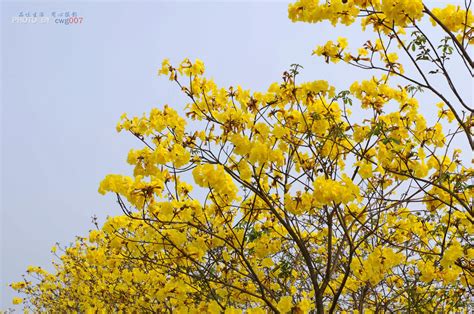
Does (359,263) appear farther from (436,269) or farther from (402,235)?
(402,235)

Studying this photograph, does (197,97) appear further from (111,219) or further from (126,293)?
(126,293)

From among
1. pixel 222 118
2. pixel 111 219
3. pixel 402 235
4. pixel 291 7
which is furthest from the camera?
pixel 402 235

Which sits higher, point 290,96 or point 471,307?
point 290,96

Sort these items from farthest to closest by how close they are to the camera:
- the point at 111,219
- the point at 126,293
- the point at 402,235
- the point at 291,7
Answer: the point at 126,293 < the point at 402,235 < the point at 111,219 < the point at 291,7

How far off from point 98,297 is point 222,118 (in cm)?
452

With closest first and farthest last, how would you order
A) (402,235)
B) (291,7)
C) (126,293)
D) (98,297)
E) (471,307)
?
1. (291,7)
2. (402,235)
3. (471,307)
4. (126,293)
5. (98,297)

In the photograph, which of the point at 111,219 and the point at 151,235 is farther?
the point at 111,219

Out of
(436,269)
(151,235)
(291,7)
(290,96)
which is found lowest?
(436,269)

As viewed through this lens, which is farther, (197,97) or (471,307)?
(471,307)

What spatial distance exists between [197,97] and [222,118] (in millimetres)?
488

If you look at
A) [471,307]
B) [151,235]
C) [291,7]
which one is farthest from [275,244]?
[471,307]

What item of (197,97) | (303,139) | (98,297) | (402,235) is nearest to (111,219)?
(197,97)

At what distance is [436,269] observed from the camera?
3561 millimetres

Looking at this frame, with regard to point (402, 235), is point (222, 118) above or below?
above
